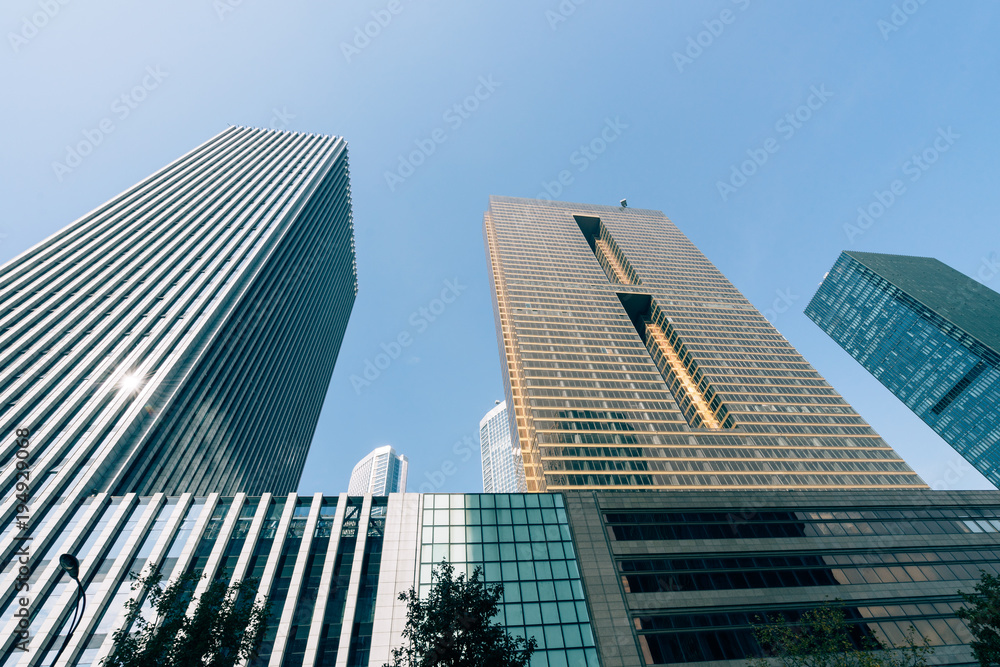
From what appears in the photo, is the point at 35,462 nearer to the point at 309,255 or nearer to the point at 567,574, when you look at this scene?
the point at 567,574

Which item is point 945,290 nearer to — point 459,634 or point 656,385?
point 656,385

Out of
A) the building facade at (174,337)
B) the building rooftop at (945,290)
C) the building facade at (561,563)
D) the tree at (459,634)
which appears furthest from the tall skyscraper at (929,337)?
the building facade at (174,337)

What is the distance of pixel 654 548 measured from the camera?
43781 mm

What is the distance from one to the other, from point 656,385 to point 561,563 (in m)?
80.0

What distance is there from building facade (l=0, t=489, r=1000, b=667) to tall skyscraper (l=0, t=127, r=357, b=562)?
39.3 feet

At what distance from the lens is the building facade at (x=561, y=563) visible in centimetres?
3700

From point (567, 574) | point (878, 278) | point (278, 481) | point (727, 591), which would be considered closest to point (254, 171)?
point (278, 481)

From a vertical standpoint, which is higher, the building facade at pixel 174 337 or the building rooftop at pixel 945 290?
the building rooftop at pixel 945 290

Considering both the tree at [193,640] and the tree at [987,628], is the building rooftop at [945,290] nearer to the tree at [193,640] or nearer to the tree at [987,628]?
the tree at [987,628]

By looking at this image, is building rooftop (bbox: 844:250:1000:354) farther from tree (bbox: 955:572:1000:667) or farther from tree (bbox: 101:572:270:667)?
tree (bbox: 101:572:270:667)

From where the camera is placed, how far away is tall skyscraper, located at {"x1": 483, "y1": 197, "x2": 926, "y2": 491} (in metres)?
97.3

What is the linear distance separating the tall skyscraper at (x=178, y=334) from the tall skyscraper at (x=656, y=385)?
5470 cm

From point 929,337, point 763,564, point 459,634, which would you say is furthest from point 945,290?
point 459,634

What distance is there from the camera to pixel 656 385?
114188mm
